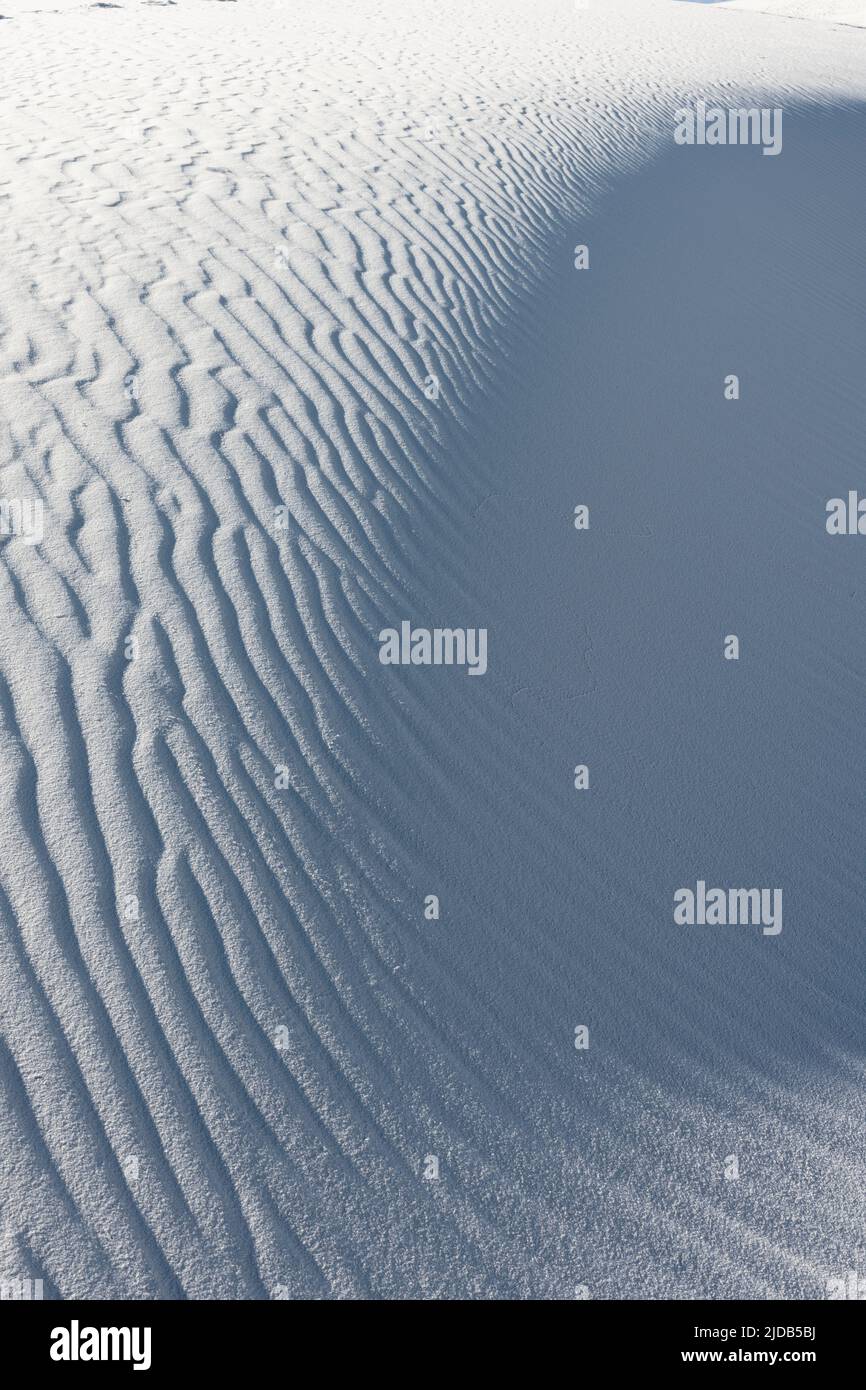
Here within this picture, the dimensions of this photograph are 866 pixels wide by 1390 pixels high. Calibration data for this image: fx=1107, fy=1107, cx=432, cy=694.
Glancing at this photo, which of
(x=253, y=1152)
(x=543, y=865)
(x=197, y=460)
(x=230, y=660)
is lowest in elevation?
(x=253, y=1152)

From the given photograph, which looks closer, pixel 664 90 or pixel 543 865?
pixel 543 865

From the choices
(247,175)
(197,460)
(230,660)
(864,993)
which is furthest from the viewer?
(247,175)

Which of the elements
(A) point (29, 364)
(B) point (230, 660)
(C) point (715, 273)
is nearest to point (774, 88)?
(C) point (715, 273)

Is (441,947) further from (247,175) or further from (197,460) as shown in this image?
(247,175)

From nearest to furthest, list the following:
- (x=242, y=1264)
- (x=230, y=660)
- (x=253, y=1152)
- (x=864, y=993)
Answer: (x=242, y=1264) < (x=253, y=1152) < (x=864, y=993) < (x=230, y=660)

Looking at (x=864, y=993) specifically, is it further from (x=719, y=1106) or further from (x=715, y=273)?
(x=715, y=273)

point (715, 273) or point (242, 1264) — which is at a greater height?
point (715, 273)
